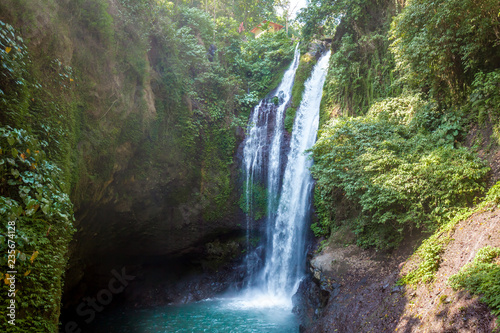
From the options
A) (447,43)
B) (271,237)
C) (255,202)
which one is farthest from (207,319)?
(447,43)

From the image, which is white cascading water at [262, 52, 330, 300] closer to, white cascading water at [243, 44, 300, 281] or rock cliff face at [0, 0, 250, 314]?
white cascading water at [243, 44, 300, 281]

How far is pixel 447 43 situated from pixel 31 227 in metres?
9.01

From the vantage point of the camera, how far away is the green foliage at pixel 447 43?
6152 millimetres

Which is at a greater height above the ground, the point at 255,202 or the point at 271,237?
the point at 255,202

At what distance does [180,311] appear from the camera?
1055 centimetres

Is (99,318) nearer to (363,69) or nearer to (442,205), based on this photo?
(442,205)

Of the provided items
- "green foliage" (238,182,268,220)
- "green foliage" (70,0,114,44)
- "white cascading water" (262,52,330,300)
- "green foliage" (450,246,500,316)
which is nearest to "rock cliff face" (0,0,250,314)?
"green foliage" (70,0,114,44)

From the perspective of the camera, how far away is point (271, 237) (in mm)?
11898

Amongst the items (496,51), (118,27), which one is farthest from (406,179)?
(118,27)

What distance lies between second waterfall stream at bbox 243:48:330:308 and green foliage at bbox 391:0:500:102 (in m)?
4.68

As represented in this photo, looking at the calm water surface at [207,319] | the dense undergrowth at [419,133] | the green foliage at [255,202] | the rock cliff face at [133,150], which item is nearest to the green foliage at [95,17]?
the rock cliff face at [133,150]

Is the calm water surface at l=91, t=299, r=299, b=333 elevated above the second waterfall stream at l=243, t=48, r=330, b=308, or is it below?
below

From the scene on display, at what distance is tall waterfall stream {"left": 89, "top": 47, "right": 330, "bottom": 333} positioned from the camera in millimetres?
9031

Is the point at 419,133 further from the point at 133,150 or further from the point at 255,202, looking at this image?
the point at 133,150
